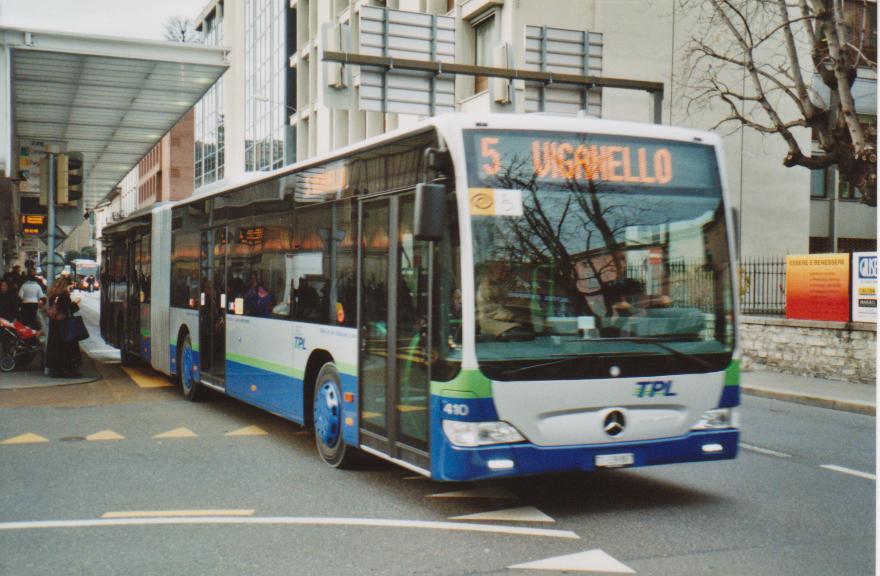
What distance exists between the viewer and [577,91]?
63.6 ft

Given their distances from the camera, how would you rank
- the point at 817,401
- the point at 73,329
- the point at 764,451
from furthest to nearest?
the point at 73,329
the point at 817,401
the point at 764,451

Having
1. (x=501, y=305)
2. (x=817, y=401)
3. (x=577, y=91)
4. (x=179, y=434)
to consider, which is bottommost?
(x=817, y=401)

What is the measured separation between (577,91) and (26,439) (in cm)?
1267

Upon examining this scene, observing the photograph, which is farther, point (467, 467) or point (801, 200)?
point (801, 200)

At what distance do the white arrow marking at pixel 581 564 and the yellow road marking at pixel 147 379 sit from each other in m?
10.8

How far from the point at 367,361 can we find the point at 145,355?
9.72m

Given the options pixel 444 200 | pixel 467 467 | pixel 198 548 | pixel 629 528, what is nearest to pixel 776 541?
pixel 629 528

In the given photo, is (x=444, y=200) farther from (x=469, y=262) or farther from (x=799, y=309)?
(x=799, y=309)

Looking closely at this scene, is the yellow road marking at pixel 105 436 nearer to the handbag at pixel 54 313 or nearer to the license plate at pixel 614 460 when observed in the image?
the license plate at pixel 614 460

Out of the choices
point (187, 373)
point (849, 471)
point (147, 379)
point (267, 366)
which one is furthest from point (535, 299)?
point (147, 379)

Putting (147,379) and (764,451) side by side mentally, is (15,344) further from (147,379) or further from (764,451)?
(764,451)

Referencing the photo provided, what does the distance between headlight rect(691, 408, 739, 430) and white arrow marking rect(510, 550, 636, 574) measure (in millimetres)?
1634

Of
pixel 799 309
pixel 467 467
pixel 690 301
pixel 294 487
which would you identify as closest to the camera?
pixel 467 467

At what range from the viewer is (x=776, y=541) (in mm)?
6297
